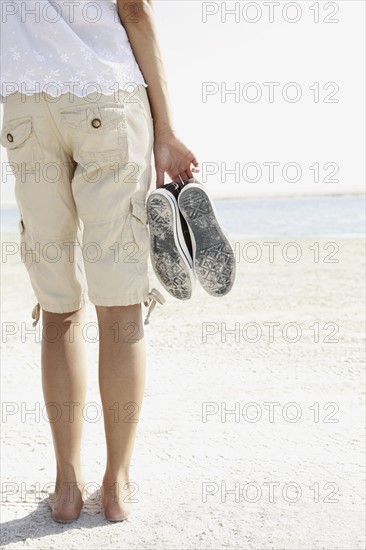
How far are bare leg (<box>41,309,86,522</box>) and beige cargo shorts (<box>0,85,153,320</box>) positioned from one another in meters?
0.13

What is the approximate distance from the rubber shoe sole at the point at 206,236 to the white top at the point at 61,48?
34 cm

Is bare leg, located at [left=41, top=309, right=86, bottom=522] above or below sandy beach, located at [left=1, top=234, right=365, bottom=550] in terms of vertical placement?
above

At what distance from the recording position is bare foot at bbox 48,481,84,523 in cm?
195

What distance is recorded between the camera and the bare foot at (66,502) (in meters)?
1.95

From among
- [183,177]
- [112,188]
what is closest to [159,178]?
[183,177]

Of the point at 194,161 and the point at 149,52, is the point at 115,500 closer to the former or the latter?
the point at 194,161

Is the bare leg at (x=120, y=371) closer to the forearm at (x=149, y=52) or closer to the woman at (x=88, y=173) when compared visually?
the woman at (x=88, y=173)

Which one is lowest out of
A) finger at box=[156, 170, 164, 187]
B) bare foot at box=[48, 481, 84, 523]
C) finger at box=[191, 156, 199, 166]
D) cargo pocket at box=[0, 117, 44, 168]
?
bare foot at box=[48, 481, 84, 523]

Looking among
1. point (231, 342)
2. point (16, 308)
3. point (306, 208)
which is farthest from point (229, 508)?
point (306, 208)

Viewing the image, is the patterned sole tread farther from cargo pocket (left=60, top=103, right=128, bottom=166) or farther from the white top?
the white top

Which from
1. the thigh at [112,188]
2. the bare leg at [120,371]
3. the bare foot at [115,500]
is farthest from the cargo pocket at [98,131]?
the bare foot at [115,500]

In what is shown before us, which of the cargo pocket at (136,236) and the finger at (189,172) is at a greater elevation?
the finger at (189,172)

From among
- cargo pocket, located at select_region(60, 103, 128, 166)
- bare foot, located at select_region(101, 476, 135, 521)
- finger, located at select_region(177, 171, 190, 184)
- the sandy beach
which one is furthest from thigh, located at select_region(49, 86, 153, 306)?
the sandy beach

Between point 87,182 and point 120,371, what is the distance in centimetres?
51
